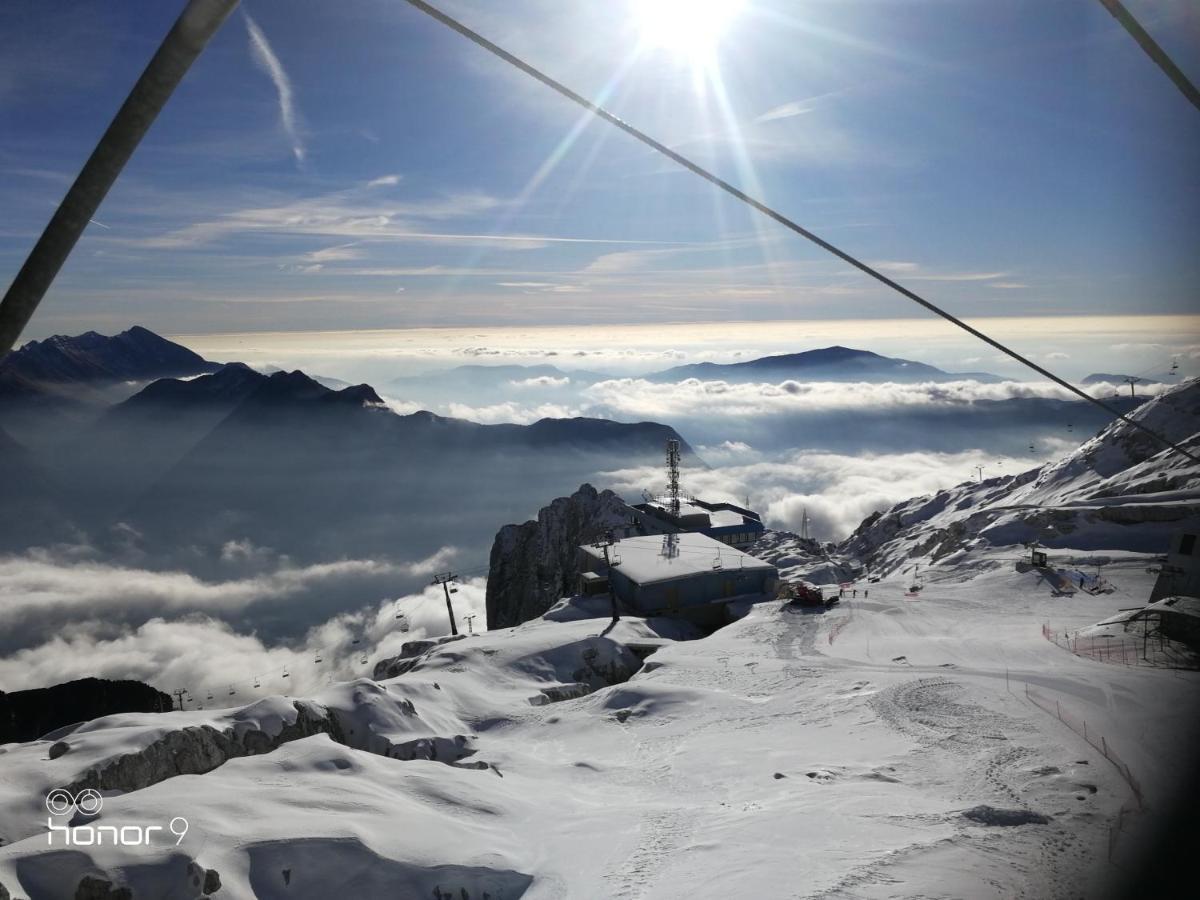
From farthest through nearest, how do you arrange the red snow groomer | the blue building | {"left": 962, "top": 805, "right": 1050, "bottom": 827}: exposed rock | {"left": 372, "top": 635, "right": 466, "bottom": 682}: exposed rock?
the blue building → {"left": 372, "top": 635, "right": 466, "bottom": 682}: exposed rock → the red snow groomer → {"left": 962, "top": 805, "right": 1050, "bottom": 827}: exposed rock

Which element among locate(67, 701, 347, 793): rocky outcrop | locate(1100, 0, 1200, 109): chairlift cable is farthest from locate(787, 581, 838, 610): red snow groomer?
locate(1100, 0, 1200, 109): chairlift cable

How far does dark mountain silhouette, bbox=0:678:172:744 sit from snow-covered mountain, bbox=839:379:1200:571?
96.3 m

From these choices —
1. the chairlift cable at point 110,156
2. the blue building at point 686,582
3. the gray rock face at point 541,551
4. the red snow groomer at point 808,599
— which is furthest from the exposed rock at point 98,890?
the gray rock face at point 541,551

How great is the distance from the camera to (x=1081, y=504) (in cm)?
7175

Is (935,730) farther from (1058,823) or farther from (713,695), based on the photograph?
(713,695)

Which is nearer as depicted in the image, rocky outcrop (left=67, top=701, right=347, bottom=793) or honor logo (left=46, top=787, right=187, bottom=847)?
honor logo (left=46, top=787, right=187, bottom=847)

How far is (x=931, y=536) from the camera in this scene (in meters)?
89.8

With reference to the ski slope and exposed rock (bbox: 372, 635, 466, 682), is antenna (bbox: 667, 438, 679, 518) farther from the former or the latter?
the ski slope

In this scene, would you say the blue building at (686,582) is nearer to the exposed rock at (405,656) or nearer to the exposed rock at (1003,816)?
the exposed rock at (405,656)

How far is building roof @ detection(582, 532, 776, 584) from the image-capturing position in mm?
63594

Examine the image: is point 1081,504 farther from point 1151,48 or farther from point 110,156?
point 110,156

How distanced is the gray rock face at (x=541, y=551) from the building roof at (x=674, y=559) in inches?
1120

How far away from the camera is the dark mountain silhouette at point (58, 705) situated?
7125cm

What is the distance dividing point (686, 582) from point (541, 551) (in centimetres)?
5106
